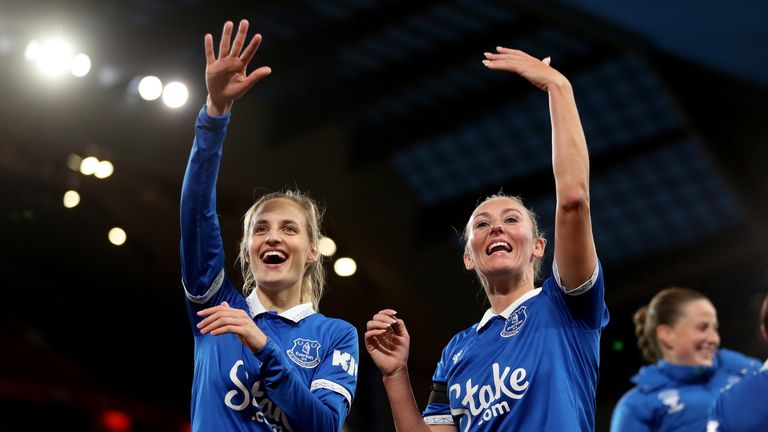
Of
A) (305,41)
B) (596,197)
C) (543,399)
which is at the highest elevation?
(305,41)

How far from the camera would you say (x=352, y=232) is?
1154 centimetres

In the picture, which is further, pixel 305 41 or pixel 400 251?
pixel 400 251

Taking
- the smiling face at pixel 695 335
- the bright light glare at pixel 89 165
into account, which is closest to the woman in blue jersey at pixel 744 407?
the smiling face at pixel 695 335

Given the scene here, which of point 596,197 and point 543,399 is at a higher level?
point 596,197

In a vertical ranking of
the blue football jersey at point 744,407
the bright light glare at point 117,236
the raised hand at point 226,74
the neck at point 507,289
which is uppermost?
the bright light glare at point 117,236

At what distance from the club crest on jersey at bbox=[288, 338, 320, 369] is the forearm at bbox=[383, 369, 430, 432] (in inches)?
9.5

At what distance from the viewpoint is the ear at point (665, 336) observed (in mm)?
5062

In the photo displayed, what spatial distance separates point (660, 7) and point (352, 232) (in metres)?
5.21

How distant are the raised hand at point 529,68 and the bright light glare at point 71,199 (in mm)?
8024

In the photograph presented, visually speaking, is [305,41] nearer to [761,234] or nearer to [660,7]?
[660,7]

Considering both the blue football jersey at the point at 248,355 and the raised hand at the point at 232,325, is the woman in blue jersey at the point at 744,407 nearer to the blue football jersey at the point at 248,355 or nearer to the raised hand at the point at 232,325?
the blue football jersey at the point at 248,355

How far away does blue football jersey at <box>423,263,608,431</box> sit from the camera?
2742mm

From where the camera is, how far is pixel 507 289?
3.08 metres

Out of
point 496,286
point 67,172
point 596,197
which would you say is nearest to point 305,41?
point 67,172
